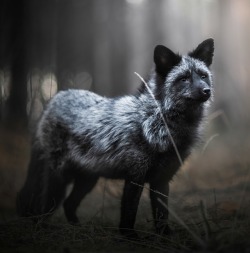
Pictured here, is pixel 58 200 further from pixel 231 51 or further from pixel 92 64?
pixel 92 64

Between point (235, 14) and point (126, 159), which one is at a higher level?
point (235, 14)

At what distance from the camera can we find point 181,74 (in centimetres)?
472

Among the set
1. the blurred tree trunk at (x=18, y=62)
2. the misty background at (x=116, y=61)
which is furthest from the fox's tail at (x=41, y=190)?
the blurred tree trunk at (x=18, y=62)

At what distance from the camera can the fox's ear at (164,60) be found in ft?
15.5

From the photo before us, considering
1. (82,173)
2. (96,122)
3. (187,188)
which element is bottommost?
(187,188)

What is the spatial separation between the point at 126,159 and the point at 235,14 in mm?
8013

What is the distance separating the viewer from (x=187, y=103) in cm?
468

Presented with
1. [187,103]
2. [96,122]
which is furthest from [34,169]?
[187,103]

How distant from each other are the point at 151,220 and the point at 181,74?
1770mm

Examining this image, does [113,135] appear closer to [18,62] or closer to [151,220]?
[151,220]

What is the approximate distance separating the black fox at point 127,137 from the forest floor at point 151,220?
0.29m

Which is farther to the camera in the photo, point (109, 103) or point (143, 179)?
point (109, 103)

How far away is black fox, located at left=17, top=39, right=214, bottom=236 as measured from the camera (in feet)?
15.1

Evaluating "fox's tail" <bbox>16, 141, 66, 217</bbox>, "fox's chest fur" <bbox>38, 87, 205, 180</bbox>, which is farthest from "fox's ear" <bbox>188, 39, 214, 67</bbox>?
"fox's tail" <bbox>16, 141, 66, 217</bbox>
